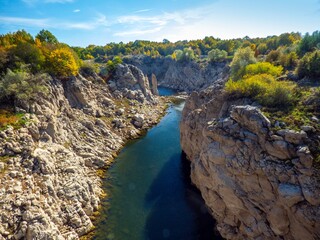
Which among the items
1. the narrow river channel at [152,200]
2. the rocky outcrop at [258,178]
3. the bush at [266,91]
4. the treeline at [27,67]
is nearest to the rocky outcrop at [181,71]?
the narrow river channel at [152,200]

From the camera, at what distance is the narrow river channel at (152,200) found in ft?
84.4

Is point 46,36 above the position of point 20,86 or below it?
above

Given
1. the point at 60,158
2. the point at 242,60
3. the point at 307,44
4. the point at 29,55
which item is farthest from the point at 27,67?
the point at 307,44

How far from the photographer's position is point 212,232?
84.1ft

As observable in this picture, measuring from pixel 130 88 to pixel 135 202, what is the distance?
4731cm

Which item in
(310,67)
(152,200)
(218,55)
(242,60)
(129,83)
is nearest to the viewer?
(310,67)

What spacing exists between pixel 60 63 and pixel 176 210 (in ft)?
135

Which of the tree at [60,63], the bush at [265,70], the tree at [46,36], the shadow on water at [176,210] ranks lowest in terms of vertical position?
the shadow on water at [176,210]

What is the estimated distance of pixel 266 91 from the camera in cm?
2508

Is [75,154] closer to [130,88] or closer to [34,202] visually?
[34,202]

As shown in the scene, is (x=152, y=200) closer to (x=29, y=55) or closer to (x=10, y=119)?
(x=10, y=119)

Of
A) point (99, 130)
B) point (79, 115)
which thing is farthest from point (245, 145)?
point (79, 115)

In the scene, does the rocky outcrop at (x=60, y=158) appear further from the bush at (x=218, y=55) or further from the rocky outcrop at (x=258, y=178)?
the bush at (x=218, y=55)

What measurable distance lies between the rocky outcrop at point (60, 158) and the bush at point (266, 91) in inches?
994
